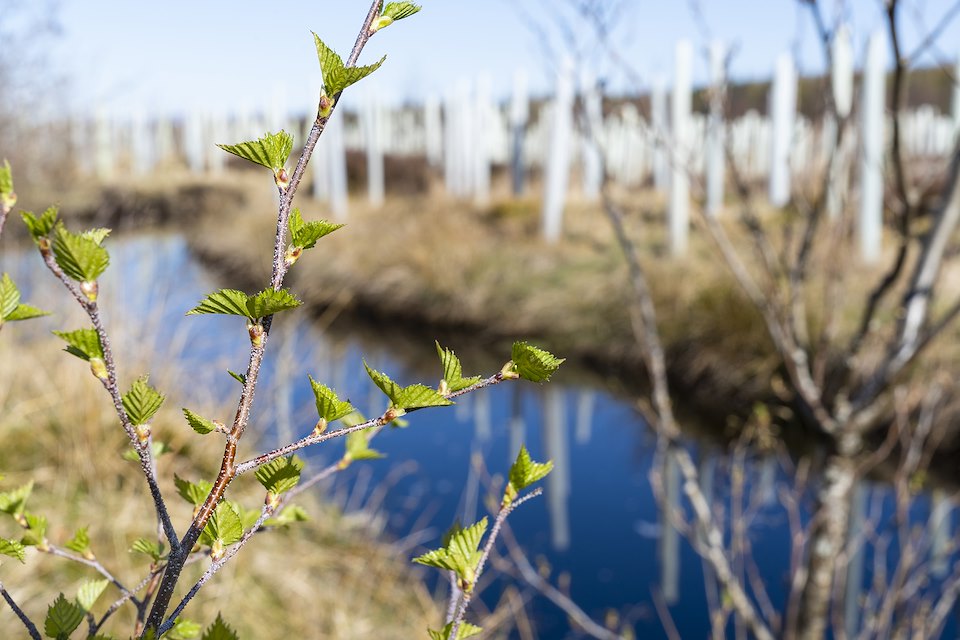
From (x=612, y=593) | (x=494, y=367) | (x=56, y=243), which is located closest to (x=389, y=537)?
(x=612, y=593)

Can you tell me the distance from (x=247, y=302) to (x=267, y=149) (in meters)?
0.08

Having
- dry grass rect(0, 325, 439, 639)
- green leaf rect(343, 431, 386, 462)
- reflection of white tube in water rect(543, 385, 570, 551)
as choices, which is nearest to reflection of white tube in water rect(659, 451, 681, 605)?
reflection of white tube in water rect(543, 385, 570, 551)

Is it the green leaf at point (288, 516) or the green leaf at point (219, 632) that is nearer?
the green leaf at point (219, 632)

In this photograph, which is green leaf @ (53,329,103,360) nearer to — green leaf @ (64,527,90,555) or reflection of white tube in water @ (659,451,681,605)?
green leaf @ (64,527,90,555)

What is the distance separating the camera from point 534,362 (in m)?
0.41

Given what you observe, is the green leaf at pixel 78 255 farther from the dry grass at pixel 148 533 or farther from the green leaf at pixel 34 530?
the dry grass at pixel 148 533

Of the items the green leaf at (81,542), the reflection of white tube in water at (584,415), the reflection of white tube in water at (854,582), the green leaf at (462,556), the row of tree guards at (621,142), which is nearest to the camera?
the green leaf at (462,556)

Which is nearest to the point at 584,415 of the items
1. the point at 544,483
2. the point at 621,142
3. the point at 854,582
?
the point at 544,483

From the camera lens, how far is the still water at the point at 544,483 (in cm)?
319

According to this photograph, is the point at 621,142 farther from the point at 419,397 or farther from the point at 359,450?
the point at 419,397

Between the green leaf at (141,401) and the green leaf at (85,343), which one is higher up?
the green leaf at (85,343)

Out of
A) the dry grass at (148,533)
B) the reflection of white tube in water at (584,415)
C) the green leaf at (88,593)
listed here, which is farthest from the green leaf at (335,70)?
the reflection of white tube in water at (584,415)

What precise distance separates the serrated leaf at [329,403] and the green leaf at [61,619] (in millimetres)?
195

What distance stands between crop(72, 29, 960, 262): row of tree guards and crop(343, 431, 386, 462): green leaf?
0.28m
